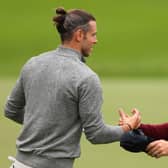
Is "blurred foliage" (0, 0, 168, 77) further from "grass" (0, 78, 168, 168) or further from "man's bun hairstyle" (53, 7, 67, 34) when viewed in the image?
"man's bun hairstyle" (53, 7, 67, 34)

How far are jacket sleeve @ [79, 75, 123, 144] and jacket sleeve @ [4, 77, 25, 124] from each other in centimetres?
40

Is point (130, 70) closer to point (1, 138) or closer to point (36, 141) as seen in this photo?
point (1, 138)

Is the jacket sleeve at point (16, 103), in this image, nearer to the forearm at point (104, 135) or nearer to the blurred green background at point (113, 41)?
the forearm at point (104, 135)

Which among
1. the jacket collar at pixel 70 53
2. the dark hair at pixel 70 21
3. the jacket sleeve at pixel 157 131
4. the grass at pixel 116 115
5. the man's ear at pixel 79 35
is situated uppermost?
the dark hair at pixel 70 21

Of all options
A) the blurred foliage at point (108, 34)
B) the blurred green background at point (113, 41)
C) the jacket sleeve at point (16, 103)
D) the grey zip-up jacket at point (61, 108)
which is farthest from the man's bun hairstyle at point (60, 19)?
the blurred foliage at point (108, 34)

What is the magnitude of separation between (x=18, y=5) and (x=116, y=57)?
2280 millimetres

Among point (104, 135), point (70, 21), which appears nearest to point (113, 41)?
point (70, 21)

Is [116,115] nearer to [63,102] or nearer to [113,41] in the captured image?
[63,102]

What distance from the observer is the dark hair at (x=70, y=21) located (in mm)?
3934

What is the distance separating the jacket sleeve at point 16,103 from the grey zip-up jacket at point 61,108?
101 millimetres

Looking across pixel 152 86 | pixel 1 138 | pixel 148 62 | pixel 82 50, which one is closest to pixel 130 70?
pixel 148 62

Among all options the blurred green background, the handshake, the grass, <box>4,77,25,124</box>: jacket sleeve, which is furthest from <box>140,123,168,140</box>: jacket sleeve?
the blurred green background

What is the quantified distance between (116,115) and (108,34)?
21.9ft

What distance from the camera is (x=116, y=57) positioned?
13828 millimetres
